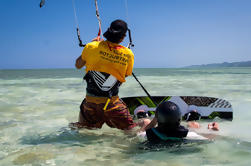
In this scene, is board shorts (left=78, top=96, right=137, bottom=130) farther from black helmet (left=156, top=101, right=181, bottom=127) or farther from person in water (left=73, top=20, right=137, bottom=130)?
black helmet (left=156, top=101, right=181, bottom=127)

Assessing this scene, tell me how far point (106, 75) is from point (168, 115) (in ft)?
3.40

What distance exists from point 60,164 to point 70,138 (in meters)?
1.14

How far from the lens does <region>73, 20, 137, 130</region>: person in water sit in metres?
3.36

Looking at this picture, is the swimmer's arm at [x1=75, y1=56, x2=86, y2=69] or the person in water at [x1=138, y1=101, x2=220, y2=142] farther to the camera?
the swimmer's arm at [x1=75, y1=56, x2=86, y2=69]

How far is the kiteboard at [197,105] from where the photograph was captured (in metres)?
5.50

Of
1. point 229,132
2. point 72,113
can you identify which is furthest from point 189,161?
point 72,113

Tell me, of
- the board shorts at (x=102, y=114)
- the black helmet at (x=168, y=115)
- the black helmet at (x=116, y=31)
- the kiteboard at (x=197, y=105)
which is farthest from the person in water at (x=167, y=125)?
the kiteboard at (x=197, y=105)

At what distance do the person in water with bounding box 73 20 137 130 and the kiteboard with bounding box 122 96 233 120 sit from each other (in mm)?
1962

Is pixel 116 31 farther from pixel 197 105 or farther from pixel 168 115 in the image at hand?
pixel 197 105

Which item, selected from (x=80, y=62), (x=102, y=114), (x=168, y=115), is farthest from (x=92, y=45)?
(x=168, y=115)

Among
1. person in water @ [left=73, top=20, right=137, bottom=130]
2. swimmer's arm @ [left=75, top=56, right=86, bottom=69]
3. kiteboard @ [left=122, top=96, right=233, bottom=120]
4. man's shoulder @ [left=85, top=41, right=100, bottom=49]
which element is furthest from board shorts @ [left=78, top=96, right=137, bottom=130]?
kiteboard @ [left=122, top=96, right=233, bottom=120]

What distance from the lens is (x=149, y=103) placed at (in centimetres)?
577

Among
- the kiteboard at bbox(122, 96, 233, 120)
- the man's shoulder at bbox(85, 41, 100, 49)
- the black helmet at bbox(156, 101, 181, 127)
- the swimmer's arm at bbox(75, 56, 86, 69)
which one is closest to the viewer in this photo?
the black helmet at bbox(156, 101, 181, 127)

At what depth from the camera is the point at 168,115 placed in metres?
2.94
